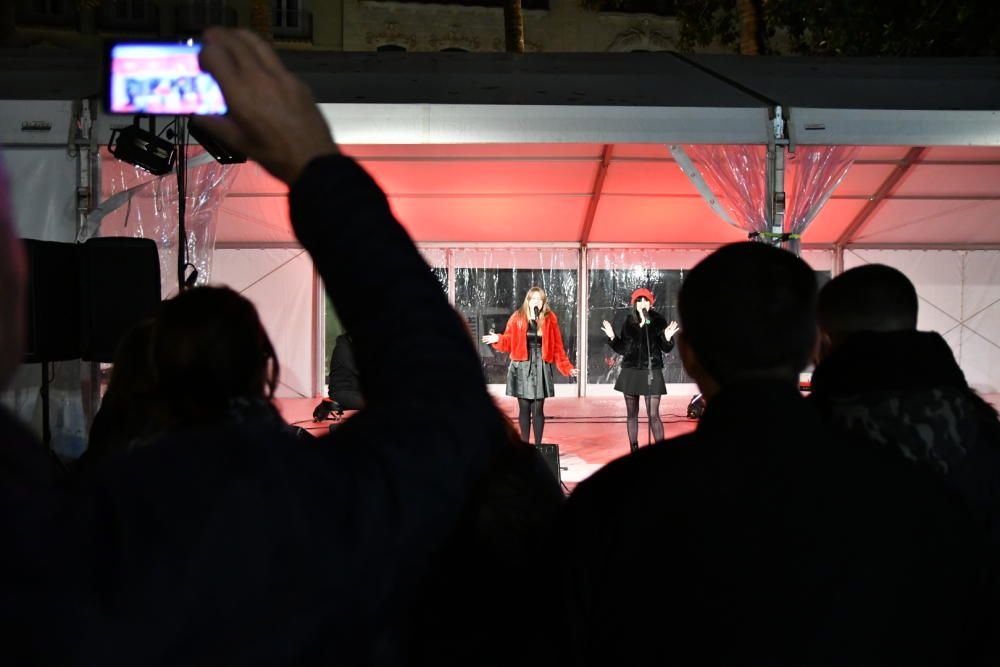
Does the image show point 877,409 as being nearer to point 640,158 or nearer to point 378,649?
point 378,649

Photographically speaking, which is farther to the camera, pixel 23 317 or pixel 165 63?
pixel 165 63

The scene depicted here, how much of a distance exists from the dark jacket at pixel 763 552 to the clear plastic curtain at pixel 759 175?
18.0 ft

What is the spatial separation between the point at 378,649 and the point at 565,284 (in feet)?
36.7

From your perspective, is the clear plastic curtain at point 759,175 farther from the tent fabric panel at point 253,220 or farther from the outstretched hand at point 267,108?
the outstretched hand at point 267,108

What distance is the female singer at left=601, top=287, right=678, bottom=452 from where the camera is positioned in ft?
26.3

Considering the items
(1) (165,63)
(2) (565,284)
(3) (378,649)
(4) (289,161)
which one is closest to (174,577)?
(4) (289,161)

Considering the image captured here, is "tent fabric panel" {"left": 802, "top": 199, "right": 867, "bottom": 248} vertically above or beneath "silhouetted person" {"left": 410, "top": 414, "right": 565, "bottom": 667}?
above

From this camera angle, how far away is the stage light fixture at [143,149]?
4844 millimetres

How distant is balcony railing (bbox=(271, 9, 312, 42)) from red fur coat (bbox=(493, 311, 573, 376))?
16141 millimetres

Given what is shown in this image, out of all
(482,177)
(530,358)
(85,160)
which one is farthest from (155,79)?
(482,177)

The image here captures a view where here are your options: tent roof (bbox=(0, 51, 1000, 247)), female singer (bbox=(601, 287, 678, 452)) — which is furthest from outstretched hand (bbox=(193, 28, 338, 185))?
female singer (bbox=(601, 287, 678, 452))

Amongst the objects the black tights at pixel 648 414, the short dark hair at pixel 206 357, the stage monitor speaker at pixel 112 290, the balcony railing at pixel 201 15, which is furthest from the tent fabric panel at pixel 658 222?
the balcony railing at pixel 201 15

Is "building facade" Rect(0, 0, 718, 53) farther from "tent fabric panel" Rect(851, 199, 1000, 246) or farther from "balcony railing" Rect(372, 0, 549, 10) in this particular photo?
"tent fabric panel" Rect(851, 199, 1000, 246)

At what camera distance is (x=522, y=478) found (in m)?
1.26
